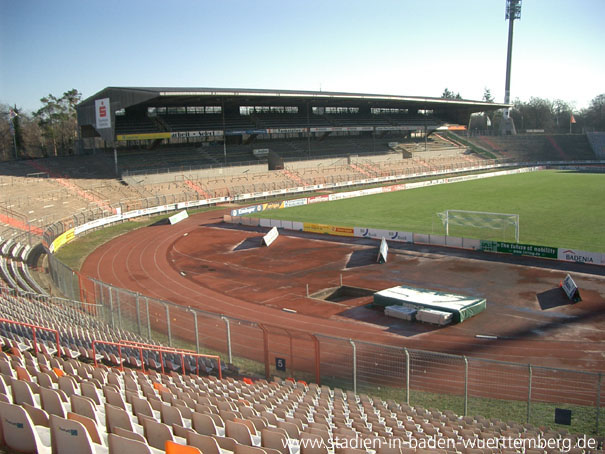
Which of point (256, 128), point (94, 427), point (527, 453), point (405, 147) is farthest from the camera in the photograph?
point (405, 147)

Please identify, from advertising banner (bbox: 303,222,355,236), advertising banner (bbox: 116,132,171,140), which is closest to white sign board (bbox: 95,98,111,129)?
advertising banner (bbox: 116,132,171,140)

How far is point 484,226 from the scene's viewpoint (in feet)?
132

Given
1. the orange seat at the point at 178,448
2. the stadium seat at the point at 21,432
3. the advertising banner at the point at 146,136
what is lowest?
the stadium seat at the point at 21,432

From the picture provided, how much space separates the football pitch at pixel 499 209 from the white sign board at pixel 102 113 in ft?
66.2

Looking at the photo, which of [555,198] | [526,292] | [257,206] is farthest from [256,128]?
[526,292]

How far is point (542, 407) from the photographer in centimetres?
1425

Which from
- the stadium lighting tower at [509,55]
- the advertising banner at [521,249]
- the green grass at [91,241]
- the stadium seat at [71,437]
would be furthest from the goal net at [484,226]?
the stadium lighting tower at [509,55]

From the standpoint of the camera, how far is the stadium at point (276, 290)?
9516mm

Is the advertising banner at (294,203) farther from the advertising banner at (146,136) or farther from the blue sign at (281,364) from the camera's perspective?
the blue sign at (281,364)

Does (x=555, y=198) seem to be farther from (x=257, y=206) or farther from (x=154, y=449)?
(x=154, y=449)

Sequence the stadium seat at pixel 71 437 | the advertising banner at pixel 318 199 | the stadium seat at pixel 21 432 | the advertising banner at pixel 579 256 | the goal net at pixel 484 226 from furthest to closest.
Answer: the advertising banner at pixel 318 199 → the goal net at pixel 484 226 → the advertising banner at pixel 579 256 → the stadium seat at pixel 21 432 → the stadium seat at pixel 71 437

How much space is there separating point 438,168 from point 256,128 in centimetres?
3322

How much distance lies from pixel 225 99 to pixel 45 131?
1486 inches

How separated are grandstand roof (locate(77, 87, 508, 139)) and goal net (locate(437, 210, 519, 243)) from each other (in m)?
30.2
